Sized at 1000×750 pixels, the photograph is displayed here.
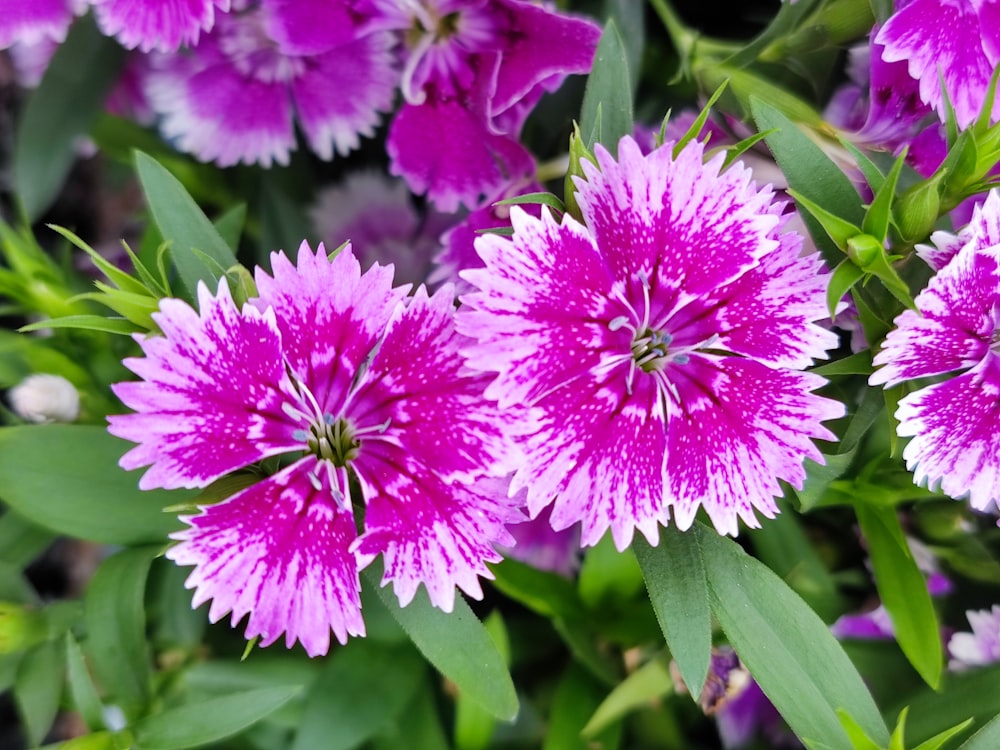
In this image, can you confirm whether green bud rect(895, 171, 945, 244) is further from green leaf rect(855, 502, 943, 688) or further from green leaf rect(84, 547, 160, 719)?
green leaf rect(84, 547, 160, 719)

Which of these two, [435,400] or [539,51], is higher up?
[539,51]

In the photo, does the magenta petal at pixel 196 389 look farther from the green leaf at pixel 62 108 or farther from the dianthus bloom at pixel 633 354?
the green leaf at pixel 62 108

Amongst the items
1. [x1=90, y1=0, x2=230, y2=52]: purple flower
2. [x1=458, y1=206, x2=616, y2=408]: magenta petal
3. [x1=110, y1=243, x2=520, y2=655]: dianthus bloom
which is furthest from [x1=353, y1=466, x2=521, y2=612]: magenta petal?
[x1=90, y1=0, x2=230, y2=52]: purple flower

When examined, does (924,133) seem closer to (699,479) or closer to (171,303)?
(699,479)

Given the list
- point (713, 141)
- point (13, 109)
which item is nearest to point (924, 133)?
point (713, 141)

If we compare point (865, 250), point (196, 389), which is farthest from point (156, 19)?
point (865, 250)

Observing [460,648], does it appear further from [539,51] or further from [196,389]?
[539,51]

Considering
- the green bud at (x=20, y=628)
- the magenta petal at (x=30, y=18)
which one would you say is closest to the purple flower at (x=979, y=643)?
the green bud at (x=20, y=628)
